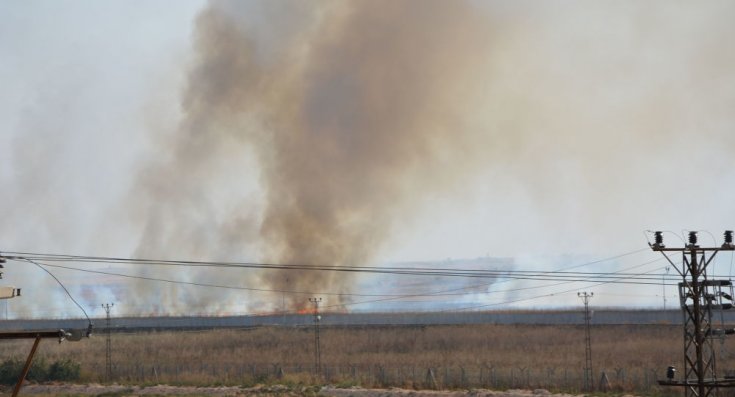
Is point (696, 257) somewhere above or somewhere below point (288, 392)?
above

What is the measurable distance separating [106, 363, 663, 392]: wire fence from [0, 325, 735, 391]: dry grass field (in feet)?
0.32

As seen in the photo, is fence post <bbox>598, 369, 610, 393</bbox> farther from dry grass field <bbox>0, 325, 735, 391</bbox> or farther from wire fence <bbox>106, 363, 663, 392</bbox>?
dry grass field <bbox>0, 325, 735, 391</bbox>

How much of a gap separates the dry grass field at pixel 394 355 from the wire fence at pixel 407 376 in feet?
0.32

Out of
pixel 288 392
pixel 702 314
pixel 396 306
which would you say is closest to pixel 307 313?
pixel 288 392

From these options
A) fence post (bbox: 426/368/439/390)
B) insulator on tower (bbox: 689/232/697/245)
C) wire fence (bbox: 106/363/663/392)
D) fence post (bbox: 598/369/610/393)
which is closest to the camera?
insulator on tower (bbox: 689/232/697/245)

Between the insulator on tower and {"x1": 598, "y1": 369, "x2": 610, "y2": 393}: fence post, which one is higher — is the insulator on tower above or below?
above

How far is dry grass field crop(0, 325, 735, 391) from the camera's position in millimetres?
73625

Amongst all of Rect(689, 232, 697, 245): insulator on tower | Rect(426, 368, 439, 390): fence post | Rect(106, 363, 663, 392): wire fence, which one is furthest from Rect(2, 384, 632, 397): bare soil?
Rect(689, 232, 697, 245): insulator on tower

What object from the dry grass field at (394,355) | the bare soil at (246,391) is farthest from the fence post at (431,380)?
the bare soil at (246,391)

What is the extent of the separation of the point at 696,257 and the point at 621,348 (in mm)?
45847

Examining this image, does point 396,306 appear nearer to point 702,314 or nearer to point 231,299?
point 231,299

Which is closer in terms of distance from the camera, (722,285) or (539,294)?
(722,285)

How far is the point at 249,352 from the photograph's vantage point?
312 ft

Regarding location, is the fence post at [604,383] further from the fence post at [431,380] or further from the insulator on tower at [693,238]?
the insulator on tower at [693,238]
